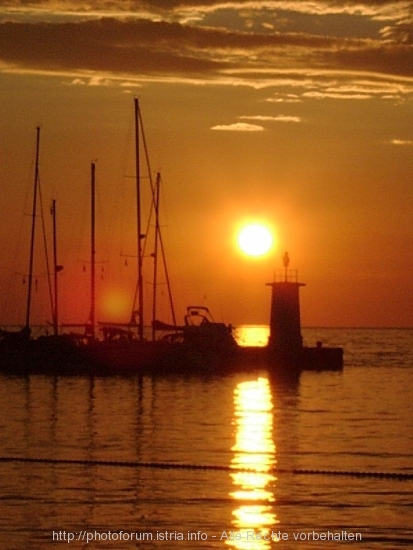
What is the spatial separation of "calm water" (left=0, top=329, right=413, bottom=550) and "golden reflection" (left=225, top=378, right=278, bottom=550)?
0.04 meters

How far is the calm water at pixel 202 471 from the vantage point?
2312 cm

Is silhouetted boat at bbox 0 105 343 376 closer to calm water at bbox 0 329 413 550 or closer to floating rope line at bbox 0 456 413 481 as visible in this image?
calm water at bbox 0 329 413 550

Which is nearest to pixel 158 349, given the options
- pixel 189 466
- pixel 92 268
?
pixel 92 268

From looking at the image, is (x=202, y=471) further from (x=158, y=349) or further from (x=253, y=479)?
(x=158, y=349)

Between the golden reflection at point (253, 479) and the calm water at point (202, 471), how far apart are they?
44 millimetres

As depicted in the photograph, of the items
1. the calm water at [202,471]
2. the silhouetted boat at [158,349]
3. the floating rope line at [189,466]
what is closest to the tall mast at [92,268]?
the silhouetted boat at [158,349]

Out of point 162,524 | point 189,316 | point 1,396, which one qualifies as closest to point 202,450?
point 162,524

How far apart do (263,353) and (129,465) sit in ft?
157

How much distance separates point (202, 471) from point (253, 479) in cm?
163

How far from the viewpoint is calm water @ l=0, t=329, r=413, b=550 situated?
23125 millimetres

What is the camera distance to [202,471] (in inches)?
1188

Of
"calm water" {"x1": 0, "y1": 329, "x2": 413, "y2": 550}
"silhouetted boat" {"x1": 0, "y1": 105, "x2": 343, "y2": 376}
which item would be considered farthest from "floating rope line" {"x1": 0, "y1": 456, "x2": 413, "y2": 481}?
"silhouetted boat" {"x1": 0, "y1": 105, "x2": 343, "y2": 376}

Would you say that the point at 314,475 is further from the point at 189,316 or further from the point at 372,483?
the point at 189,316

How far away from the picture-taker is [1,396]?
57.7m
